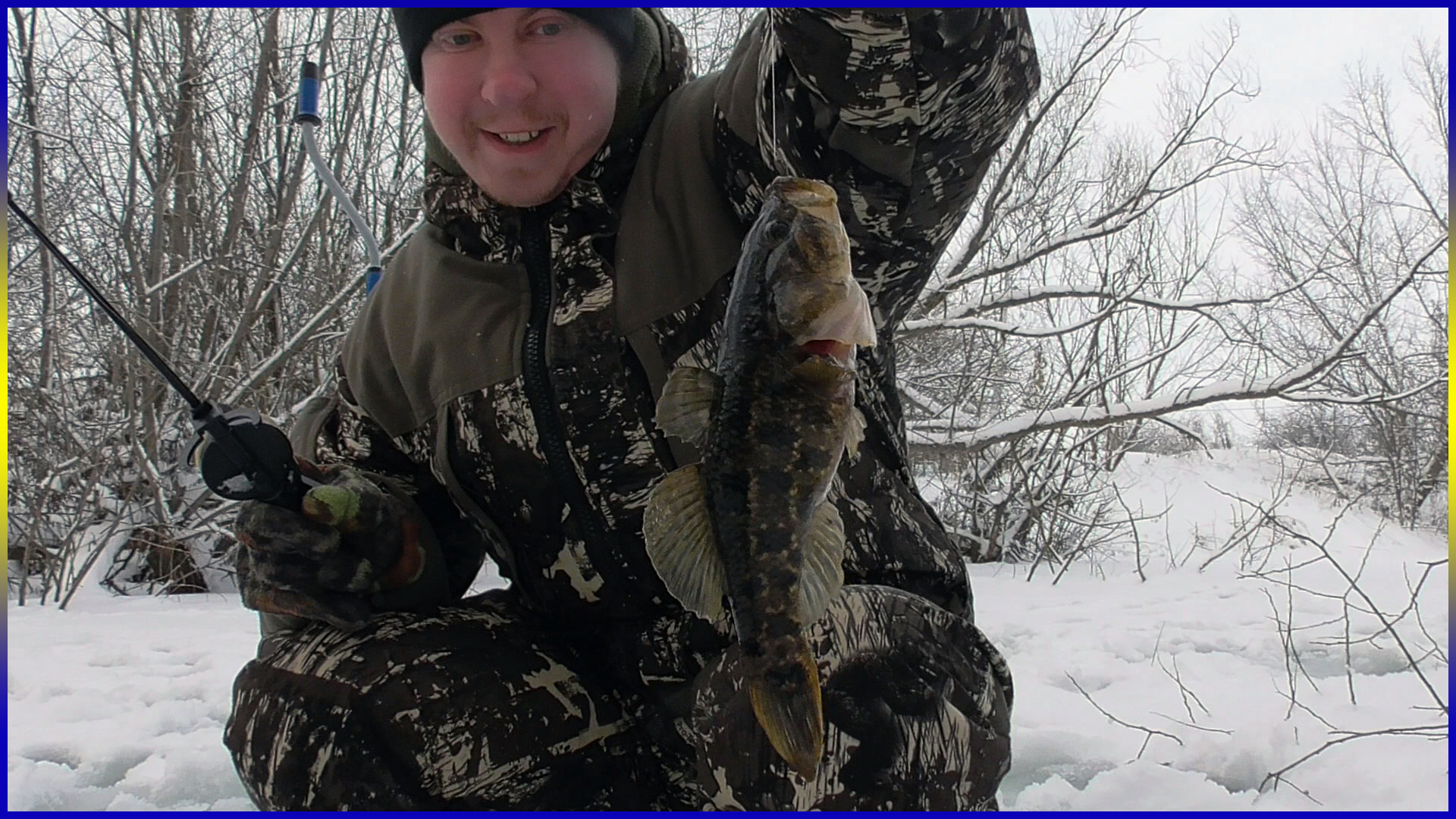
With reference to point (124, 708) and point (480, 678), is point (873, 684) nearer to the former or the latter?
point (480, 678)

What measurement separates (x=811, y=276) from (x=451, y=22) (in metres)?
1.18

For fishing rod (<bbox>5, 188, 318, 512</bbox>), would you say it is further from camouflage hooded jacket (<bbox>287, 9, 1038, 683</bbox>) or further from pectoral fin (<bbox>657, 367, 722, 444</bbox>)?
pectoral fin (<bbox>657, 367, 722, 444</bbox>)

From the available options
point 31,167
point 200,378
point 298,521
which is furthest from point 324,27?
point 298,521

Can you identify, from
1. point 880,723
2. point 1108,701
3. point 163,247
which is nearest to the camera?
point 880,723

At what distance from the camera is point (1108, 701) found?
3.19 meters

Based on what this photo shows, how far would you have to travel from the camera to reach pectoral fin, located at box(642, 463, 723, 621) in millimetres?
1329

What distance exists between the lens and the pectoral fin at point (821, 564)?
4.49ft

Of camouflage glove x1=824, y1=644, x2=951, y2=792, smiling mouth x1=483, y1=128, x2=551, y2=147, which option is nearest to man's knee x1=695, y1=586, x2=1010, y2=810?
camouflage glove x1=824, y1=644, x2=951, y2=792

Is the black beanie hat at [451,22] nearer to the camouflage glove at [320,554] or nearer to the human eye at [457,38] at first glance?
the human eye at [457,38]

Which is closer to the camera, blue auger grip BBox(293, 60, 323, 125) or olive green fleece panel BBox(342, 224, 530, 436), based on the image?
olive green fleece panel BBox(342, 224, 530, 436)

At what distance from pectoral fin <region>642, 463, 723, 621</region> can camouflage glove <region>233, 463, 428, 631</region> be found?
104cm

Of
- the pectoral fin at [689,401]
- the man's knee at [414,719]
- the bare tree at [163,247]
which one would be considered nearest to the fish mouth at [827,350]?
the pectoral fin at [689,401]

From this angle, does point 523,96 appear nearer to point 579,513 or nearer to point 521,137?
point 521,137

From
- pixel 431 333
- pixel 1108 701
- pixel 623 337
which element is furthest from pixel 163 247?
pixel 1108 701
